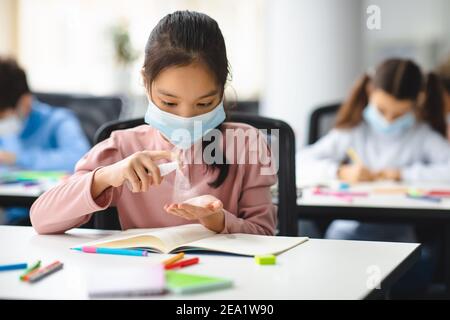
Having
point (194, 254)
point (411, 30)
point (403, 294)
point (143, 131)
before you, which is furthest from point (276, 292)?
point (411, 30)

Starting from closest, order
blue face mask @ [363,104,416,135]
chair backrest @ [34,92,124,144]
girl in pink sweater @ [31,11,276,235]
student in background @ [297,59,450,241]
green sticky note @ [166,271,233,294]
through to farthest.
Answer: green sticky note @ [166,271,233,294] → girl in pink sweater @ [31,11,276,235] → student in background @ [297,59,450,241] → blue face mask @ [363,104,416,135] → chair backrest @ [34,92,124,144]

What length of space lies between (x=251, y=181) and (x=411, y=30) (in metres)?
5.09

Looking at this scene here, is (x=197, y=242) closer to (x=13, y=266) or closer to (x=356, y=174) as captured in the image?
(x=13, y=266)

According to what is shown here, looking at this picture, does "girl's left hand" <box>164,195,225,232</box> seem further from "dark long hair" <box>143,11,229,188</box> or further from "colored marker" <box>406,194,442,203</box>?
"colored marker" <box>406,194,442,203</box>

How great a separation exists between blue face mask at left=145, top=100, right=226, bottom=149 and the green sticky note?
1.25 feet

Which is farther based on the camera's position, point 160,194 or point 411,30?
point 411,30

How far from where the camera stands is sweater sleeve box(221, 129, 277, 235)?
1376mm

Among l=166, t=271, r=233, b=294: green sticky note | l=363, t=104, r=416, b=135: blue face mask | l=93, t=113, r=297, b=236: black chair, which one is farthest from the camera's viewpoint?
l=363, t=104, r=416, b=135: blue face mask

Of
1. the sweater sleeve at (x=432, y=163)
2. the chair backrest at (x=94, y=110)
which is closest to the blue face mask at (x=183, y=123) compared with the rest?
the sweater sleeve at (x=432, y=163)

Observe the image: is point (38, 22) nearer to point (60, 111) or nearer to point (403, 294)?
point (60, 111)

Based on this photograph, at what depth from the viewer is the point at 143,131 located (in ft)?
4.74

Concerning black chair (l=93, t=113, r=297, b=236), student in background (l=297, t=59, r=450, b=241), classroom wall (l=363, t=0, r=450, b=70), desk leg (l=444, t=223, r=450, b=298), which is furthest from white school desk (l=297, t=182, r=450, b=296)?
classroom wall (l=363, t=0, r=450, b=70)
